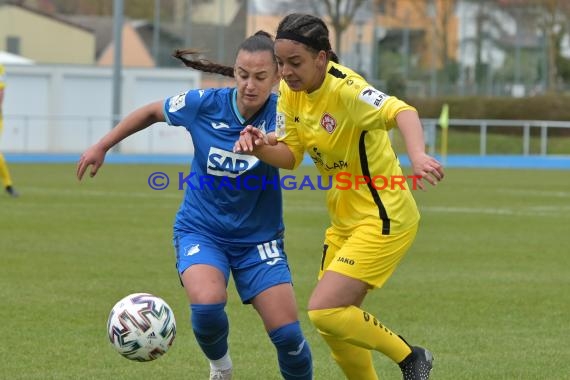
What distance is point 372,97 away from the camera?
18.0 feet

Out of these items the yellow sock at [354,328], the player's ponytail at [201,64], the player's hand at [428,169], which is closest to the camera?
the player's hand at [428,169]

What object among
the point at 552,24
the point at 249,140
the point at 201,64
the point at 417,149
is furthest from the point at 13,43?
the point at 417,149

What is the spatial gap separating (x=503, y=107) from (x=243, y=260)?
3900 centimetres

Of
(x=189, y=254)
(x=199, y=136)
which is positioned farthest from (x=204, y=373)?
(x=199, y=136)

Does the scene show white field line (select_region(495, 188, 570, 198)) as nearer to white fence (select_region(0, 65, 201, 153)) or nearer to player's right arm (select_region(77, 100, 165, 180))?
player's right arm (select_region(77, 100, 165, 180))

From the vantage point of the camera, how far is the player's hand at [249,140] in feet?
17.8

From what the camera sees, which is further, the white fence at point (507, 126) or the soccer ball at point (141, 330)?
the white fence at point (507, 126)

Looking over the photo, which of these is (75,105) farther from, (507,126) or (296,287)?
(296,287)

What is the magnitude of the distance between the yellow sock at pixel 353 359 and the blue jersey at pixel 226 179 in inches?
26.2

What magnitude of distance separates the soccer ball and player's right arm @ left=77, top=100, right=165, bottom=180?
0.73 m

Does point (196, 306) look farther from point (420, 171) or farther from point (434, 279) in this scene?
point (434, 279)

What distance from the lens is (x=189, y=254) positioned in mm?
5914

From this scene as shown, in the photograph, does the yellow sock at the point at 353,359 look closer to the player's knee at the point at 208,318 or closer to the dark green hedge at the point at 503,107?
the player's knee at the point at 208,318

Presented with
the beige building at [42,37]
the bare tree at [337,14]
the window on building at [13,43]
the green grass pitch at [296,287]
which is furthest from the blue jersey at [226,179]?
the window on building at [13,43]
